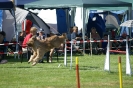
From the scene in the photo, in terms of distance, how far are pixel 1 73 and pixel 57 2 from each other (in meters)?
11.0

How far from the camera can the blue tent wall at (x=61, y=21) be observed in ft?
103

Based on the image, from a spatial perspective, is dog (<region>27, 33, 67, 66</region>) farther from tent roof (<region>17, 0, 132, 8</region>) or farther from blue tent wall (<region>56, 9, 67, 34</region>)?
blue tent wall (<region>56, 9, 67, 34</region>)

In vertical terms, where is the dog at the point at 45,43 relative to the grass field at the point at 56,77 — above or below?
above

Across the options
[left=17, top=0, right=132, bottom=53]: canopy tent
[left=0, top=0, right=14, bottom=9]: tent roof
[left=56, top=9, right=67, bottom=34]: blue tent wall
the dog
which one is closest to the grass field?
the dog

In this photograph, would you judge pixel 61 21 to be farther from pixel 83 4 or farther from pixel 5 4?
pixel 5 4

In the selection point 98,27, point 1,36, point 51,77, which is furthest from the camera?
point 98,27

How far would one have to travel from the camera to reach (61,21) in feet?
104

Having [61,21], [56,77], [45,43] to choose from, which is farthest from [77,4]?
[56,77]

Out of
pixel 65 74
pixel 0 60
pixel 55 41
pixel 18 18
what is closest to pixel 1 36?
pixel 0 60

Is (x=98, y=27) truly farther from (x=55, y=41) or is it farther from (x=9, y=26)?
(x=55, y=41)

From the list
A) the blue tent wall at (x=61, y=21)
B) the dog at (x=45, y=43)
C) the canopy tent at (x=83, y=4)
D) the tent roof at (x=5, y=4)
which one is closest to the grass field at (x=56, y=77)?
the dog at (x=45, y=43)

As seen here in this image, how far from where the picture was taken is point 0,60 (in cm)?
2100

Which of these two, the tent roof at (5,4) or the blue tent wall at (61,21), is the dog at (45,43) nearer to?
the tent roof at (5,4)

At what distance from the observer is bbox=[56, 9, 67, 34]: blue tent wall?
103 ft
